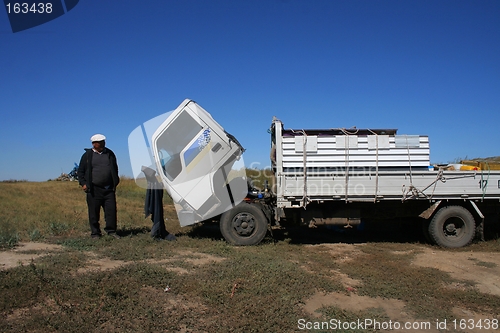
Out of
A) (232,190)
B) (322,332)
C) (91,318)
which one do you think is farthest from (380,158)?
(91,318)

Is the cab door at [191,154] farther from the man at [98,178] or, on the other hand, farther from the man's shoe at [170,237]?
the man at [98,178]

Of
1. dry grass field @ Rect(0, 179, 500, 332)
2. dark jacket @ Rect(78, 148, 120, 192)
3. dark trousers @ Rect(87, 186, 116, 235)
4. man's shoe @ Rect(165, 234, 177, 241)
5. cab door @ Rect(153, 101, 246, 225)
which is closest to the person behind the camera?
dry grass field @ Rect(0, 179, 500, 332)

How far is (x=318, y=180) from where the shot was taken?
23.0ft

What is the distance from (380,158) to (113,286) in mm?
4969

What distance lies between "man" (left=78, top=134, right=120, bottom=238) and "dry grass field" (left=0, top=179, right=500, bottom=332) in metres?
0.43

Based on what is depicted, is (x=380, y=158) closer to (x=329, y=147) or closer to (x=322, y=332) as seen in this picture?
(x=329, y=147)

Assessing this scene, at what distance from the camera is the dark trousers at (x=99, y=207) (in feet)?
24.1

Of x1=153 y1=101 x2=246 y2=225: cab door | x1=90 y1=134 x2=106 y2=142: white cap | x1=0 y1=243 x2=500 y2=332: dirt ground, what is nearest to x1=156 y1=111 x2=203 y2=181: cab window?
x1=153 y1=101 x2=246 y2=225: cab door

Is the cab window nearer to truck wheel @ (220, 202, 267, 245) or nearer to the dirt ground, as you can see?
truck wheel @ (220, 202, 267, 245)

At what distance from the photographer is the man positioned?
7262mm


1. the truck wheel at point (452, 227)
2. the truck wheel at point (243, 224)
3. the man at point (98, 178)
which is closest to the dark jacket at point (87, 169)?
the man at point (98, 178)

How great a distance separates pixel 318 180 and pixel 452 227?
281 cm

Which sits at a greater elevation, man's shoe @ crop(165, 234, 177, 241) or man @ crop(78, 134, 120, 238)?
man @ crop(78, 134, 120, 238)

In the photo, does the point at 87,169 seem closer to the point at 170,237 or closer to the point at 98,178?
the point at 98,178
